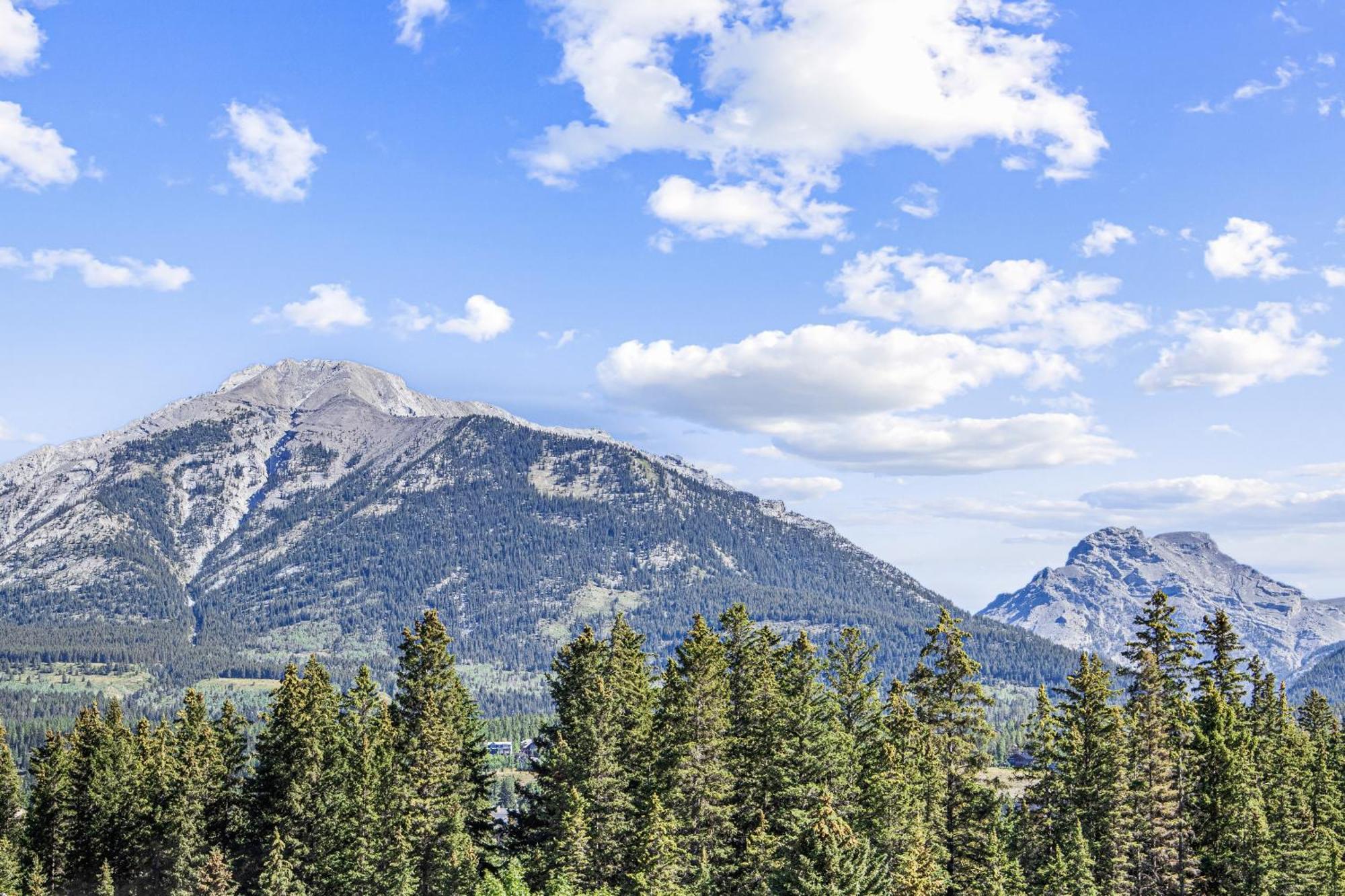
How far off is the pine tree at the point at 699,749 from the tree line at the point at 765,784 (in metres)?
0.15

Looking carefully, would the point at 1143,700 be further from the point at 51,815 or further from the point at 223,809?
the point at 51,815

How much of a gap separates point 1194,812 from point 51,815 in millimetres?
85611

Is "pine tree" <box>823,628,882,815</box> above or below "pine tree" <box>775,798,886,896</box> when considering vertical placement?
above

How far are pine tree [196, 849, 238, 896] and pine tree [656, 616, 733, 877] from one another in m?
30.2

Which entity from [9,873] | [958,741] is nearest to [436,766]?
[958,741]

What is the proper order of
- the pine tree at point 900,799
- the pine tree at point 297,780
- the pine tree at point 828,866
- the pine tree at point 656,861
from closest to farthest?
1. the pine tree at point 828,866
2. the pine tree at point 656,861
3. the pine tree at point 900,799
4. the pine tree at point 297,780

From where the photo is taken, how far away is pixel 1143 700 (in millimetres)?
59438

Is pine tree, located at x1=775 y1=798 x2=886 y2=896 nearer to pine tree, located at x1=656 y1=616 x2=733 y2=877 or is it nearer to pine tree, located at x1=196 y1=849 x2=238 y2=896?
pine tree, located at x1=656 y1=616 x2=733 y2=877

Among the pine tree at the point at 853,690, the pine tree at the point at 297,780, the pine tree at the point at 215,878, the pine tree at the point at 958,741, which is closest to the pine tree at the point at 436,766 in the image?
the pine tree at the point at 297,780

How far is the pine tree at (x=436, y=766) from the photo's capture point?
202 ft

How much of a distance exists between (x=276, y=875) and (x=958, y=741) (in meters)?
42.6

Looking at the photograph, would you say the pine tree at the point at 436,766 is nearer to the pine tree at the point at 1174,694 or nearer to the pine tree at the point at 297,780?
the pine tree at the point at 297,780

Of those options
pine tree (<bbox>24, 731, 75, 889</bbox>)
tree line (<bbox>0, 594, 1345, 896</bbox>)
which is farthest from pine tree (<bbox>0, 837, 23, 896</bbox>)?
tree line (<bbox>0, 594, 1345, 896</bbox>)

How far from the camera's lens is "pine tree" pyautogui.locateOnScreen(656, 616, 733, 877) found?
186 feet
